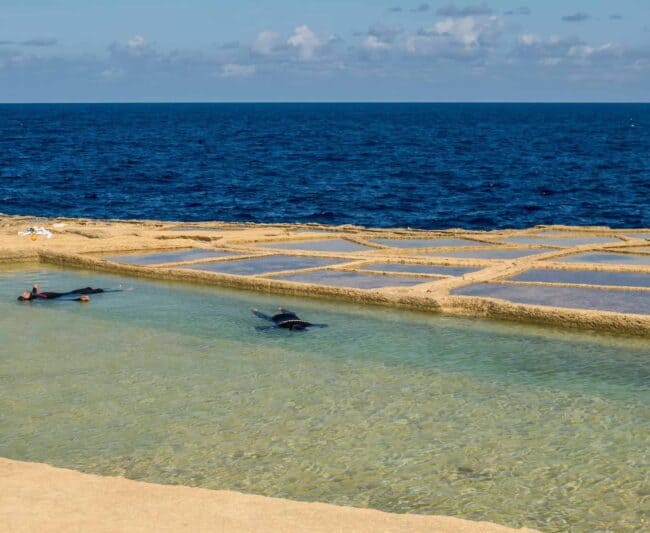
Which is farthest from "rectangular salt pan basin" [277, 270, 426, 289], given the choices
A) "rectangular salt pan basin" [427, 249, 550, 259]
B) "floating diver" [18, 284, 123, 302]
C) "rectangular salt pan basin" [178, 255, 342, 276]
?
"floating diver" [18, 284, 123, 302]

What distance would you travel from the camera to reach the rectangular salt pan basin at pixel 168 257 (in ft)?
56.7

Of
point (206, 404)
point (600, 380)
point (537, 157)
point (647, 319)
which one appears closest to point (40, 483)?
point (206, 404)

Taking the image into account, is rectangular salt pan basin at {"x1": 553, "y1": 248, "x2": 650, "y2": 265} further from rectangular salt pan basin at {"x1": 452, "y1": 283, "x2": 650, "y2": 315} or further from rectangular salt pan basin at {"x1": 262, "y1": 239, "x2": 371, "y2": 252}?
rectangular salt pan basin at {"x1": 262, "y1": 239, "x2": 371, "y2": 252}

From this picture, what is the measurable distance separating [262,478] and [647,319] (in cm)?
606

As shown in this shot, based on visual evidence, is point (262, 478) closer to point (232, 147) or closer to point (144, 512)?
point (144, 512)

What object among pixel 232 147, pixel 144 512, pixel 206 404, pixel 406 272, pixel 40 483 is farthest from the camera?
pixel 232 147

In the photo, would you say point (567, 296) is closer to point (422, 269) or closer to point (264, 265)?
point (422, 269)

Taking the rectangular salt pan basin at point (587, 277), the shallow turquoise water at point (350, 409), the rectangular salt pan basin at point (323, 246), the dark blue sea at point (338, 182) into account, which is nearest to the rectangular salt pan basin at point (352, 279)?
the shallow turquoise water at point (350, 409)

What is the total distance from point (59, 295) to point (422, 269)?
5840mm

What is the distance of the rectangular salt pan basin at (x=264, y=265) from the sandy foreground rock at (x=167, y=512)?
29.4 feet

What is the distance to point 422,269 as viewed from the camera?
52.3 feet

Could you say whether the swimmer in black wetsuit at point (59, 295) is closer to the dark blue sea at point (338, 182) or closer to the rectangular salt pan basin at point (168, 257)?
the rectangular salt pan basin at point (168, 257)

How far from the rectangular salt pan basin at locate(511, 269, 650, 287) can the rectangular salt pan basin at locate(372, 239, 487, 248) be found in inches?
136

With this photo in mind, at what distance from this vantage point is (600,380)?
10023mm
